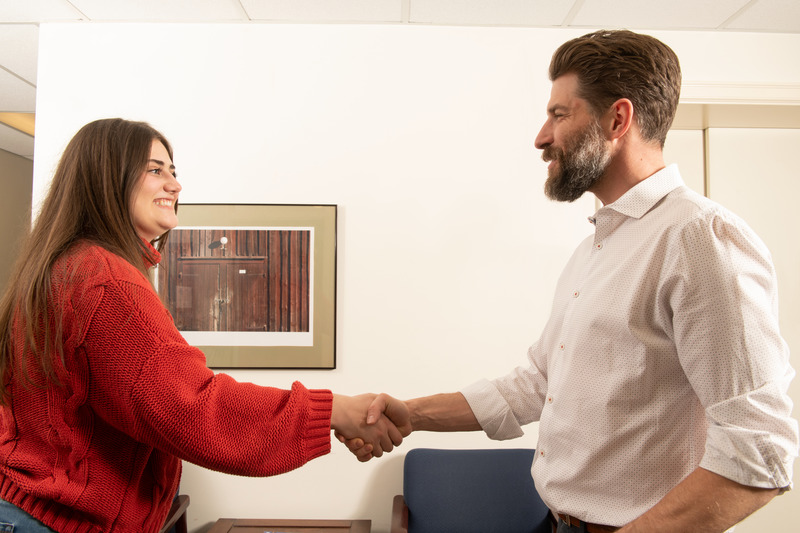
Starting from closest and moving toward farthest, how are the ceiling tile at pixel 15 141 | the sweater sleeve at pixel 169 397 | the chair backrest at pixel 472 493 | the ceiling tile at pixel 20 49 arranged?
the sweater sleeve at pixel 169 397
the chair backrest at pixel 472 493
the ceiling tile at pixel 20 49
the ceiling tile at pixel 15 141

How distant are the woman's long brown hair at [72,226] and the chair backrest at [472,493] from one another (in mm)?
1642

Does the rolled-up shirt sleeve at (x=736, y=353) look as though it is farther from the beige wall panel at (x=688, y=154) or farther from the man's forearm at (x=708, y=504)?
the beige wall panel at (x=688, y=154)

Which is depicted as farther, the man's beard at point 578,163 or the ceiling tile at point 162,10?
the ceiling tile at point 162,10

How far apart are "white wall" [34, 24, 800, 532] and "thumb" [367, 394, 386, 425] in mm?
875

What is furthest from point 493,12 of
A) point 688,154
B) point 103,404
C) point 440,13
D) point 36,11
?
point 103,404

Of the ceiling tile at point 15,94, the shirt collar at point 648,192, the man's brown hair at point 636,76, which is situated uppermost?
the ceiling tile at point 15,94

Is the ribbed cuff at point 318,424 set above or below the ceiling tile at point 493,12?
below

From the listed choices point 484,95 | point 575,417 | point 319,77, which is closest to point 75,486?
point 575,417

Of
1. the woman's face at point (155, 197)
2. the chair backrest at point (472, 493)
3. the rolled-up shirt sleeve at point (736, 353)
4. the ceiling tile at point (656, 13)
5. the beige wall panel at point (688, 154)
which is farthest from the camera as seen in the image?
the beige wall panel at point (688, 154)

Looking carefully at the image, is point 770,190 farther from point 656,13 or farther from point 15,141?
point 15,141

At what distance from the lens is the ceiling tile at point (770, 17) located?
243cm

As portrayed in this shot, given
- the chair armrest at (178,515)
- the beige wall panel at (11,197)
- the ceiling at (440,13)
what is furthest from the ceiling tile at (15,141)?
the chair armrest at (178,515)

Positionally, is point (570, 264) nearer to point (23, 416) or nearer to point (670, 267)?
point (670, 267)

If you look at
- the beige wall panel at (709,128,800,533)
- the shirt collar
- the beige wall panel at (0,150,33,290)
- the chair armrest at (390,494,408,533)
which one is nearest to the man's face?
the shirt collar
